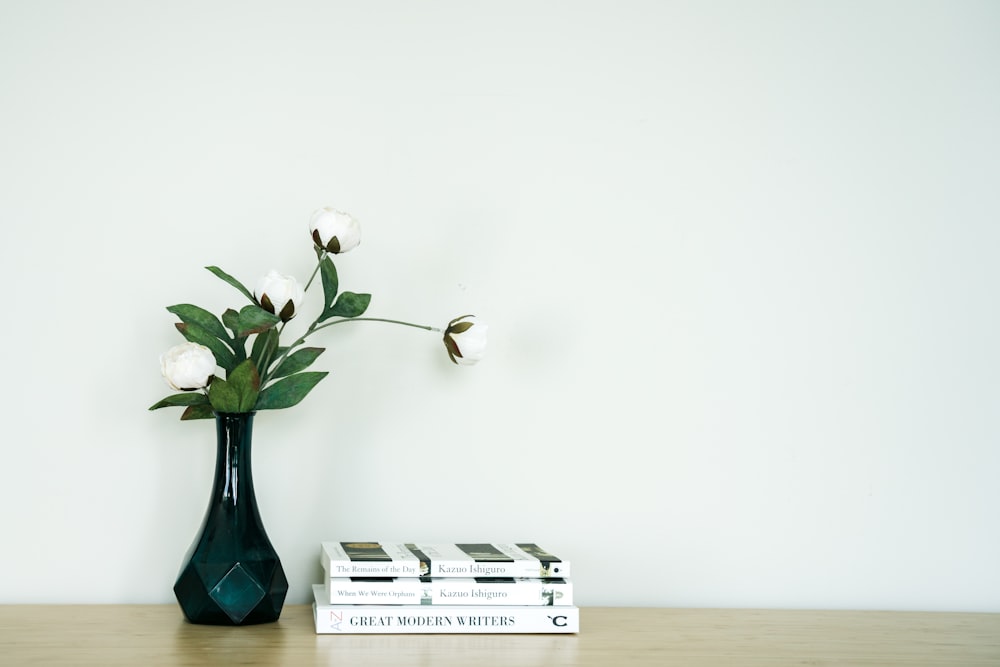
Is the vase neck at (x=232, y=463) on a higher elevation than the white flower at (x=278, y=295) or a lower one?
lower

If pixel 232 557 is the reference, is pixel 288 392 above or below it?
above

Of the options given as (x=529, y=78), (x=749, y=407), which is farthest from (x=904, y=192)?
(x=529, y=78)

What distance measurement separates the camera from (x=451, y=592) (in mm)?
1005

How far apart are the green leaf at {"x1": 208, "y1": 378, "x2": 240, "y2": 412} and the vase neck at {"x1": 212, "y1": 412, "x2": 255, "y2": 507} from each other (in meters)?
0.01

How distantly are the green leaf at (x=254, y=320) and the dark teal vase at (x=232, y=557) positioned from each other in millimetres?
109

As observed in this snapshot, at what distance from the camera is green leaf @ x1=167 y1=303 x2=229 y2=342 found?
3.46ft

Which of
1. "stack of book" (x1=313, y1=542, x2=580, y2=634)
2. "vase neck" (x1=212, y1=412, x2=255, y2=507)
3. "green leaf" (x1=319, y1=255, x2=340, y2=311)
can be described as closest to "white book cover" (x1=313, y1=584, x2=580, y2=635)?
"stack of book" (x1=313, y1=542, x2=580, y2=634)

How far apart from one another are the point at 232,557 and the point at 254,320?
0.93ft

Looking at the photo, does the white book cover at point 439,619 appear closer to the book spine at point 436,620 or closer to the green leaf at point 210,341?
the book spine at point 436,620

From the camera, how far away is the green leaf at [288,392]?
1.06 meters

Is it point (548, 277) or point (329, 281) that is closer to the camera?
point (329, 281)

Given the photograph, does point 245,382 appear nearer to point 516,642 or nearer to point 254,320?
point 254,320

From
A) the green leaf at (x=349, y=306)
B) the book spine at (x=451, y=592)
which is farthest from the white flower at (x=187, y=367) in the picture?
the book spine at (x=451, y=592)

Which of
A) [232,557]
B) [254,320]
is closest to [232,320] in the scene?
[254,320]
